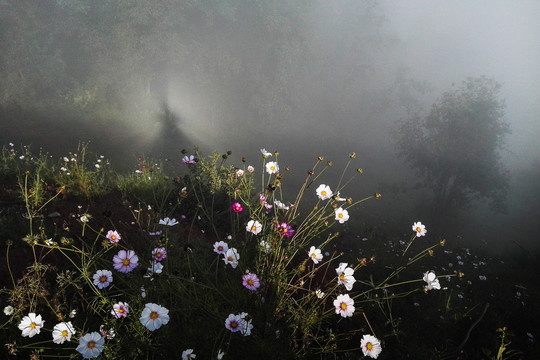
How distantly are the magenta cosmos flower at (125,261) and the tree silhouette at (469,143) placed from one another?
16296 mm

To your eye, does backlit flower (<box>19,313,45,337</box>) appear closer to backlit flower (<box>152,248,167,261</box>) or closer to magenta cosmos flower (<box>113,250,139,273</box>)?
magenta cosmos flower (<box>113,250,139,273</box>)

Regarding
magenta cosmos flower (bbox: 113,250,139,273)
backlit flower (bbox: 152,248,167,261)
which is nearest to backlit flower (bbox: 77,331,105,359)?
magenta cosmos flower (bbox: 113,250,139,273)

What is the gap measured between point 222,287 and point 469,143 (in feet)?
52.6

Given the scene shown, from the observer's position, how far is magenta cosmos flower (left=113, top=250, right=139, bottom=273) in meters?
1.68

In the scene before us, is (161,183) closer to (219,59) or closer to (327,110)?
(219,59)

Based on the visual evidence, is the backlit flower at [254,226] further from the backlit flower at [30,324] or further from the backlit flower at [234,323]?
the backlit flower at [30,324]

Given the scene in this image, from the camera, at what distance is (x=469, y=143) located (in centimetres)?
1475

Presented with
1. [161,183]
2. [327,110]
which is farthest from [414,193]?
[161,183]

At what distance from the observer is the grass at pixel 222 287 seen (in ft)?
5.95

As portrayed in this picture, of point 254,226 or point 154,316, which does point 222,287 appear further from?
point 154,316

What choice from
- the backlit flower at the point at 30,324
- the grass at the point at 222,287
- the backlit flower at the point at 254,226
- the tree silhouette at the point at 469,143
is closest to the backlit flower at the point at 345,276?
the grass at the point at 222,287

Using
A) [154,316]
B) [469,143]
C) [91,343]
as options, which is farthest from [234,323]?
[469,143]

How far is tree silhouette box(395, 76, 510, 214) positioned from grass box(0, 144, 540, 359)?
35.0ft

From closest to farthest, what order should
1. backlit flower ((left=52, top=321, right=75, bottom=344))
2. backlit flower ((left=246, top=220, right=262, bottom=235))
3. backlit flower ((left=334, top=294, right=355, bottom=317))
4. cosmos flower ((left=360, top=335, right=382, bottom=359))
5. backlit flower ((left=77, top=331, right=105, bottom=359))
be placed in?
backlit flower ((left=77, top=331, right=105, bottom=359))
backlit flower ((left=52, top=321, right=75, bottom=344))
cosmos flower ((left=360, top=335, right=382, bottom=359))
backlit flower ((left=334, top=294, right=355, bottom=317))
backlit flower ((left=246, top=220, right=262, bottom=235))
